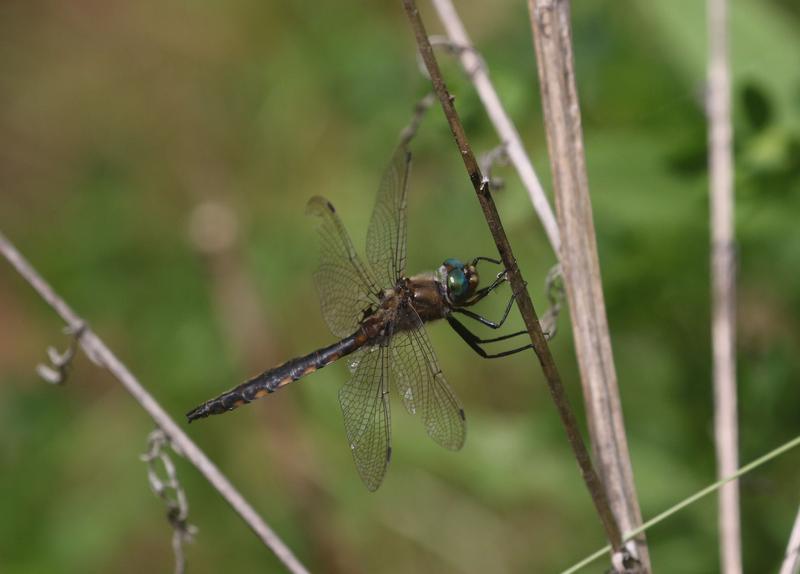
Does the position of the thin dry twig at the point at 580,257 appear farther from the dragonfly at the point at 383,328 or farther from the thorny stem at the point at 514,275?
the dragonfly at the point at 383,328

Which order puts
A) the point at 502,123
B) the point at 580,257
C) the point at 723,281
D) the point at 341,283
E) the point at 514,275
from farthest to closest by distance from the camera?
the point at 341,283 → the point at 723,281 → the point at 502,123 → the point at 580,257 → the point at 514,275

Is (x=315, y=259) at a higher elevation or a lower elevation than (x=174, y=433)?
lower

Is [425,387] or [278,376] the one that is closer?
[425,387]

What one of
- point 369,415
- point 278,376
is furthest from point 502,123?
point 278,376

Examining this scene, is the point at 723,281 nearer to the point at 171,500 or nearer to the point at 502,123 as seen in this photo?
the point at 502,123

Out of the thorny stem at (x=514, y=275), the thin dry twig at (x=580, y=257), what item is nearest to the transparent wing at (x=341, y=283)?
the thin dry twig at (x=580, y=257)

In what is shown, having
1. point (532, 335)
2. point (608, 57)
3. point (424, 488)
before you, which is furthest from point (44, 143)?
point (532, 335)

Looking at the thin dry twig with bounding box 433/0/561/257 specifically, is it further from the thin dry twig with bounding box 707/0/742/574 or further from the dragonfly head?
the thin dry twig with bounding box 707/0/742/574

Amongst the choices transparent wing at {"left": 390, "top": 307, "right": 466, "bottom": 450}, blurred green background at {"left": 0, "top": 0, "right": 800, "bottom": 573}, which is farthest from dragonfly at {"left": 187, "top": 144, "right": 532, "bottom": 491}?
blurred green background at {"left": 0, "top": 0, "right": 800, "bottom": 573}
